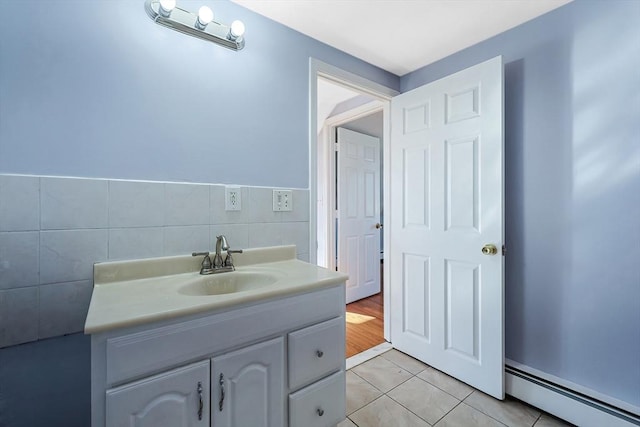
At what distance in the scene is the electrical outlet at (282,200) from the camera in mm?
1503

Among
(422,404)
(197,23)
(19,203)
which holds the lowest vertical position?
(422,404)

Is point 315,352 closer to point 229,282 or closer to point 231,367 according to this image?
point 231,367

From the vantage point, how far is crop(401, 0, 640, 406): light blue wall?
124cm

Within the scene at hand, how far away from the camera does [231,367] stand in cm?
88

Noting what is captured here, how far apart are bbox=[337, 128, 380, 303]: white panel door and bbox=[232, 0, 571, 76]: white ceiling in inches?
51.0

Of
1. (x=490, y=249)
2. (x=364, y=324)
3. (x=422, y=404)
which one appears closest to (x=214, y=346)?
(x=422, y=404)

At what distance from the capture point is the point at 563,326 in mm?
1420

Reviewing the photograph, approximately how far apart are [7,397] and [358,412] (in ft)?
4.74

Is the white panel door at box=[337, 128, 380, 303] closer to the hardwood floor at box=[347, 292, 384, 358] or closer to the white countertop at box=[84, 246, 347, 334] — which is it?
the hardwood floor at box=[347, 292, 384, 358]

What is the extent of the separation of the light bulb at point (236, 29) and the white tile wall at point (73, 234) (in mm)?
740

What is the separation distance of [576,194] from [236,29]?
1.87 m

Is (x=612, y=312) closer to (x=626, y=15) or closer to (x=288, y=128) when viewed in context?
(x=626, y=15)

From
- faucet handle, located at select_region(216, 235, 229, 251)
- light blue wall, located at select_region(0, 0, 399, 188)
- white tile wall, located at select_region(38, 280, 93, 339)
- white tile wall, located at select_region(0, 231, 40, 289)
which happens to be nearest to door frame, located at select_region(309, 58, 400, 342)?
light blue wall, located at select_region(0, 0, 399, 188)

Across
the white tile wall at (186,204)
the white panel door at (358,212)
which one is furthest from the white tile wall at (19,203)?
the white panel door at (358,212)
